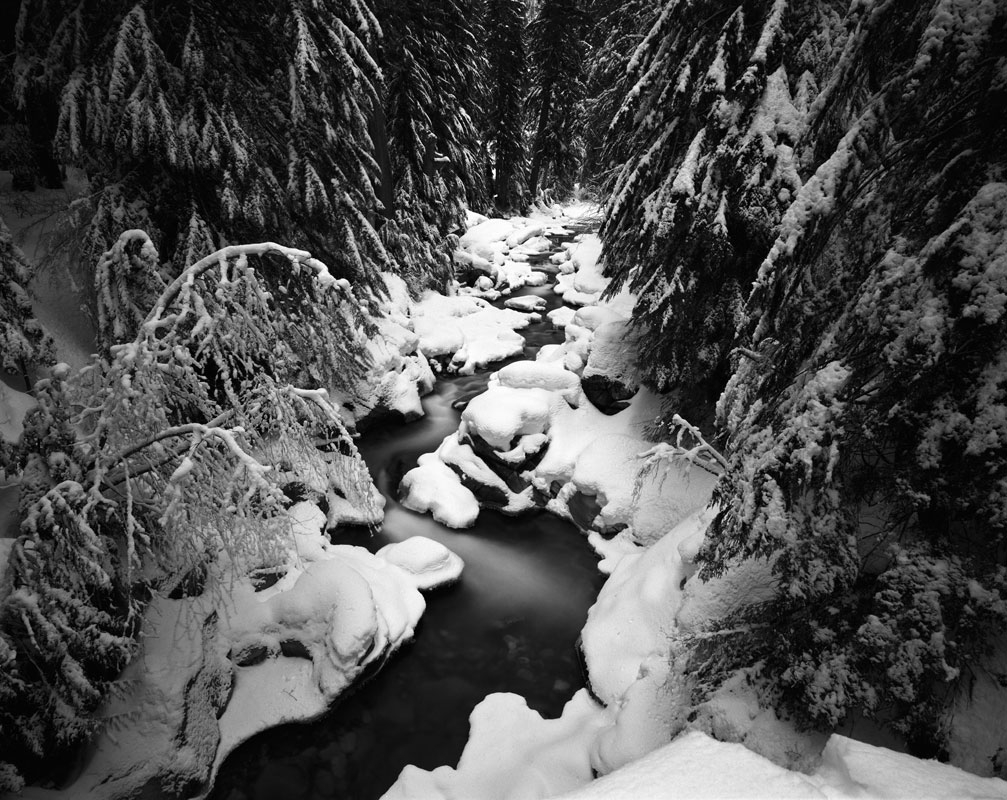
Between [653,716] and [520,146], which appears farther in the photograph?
[520,146]

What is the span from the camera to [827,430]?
10.7 feet

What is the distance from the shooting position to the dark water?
5.43m

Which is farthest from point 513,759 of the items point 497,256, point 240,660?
point 497,256

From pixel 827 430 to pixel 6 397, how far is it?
8481 millimetres

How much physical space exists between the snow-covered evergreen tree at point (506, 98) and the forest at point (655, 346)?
21176mm

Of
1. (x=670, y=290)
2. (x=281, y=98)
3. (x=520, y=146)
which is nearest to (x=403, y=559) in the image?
(x=670, y=290)

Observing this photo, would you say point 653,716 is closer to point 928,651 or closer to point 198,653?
point 928,651

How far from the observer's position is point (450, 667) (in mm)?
6723

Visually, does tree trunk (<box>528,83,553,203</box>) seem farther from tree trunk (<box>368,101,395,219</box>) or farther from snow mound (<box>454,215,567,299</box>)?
tree trunk (<box>368,101,395,219</box>)

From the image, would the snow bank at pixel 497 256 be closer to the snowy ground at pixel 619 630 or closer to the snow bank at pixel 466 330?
the snow bank at pixel 466 330

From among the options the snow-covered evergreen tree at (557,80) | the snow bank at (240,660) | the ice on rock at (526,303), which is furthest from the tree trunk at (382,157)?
the snow-covered evergreen tree at (557,80)

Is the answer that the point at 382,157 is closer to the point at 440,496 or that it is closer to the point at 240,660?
the point at 440,496

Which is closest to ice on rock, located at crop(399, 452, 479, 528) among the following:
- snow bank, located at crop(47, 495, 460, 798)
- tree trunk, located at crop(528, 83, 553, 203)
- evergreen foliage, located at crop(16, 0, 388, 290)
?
snow bank, located at crop(47, 495, 460, 798)

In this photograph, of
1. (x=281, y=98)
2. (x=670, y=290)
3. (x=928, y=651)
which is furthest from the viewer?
(x=281, y=98)
